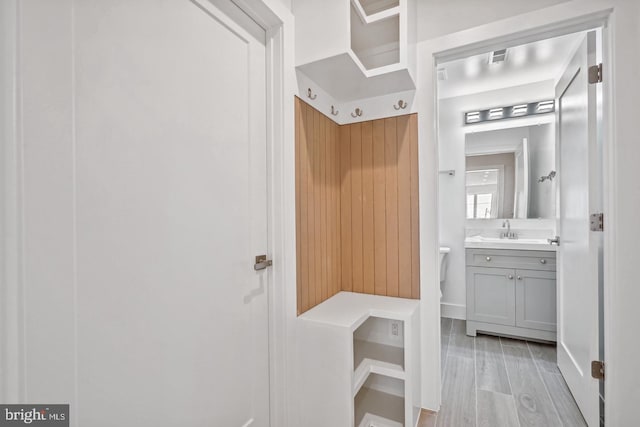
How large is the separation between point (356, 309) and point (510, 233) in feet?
7.88

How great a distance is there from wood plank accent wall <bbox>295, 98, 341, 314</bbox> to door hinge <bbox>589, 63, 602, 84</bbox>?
1.36 meters

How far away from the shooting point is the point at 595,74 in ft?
4.96

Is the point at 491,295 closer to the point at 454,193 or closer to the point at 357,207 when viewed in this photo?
the point at 454,193

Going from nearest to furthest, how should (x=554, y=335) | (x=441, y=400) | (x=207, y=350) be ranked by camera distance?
(x=207, y=350), (x=441, y=400), (x=554, y=335)

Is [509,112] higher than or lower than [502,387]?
higher

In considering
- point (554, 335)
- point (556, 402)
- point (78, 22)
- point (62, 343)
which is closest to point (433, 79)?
point (78, 22)

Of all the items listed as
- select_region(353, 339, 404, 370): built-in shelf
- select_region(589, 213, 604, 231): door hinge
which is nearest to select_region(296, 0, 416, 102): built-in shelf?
select_region(589, 213, 604, 231): door hinge

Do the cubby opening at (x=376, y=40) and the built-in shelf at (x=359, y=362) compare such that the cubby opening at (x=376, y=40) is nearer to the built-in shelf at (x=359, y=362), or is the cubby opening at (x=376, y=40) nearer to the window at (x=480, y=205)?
the built-in shelf at (x=359, y=362)

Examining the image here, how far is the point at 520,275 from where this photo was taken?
269 cm

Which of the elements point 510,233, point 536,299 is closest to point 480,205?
point 510,233

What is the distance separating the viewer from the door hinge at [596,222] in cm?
145

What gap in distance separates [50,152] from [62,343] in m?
0.45

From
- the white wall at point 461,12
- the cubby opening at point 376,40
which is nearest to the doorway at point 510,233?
the white wall at point 461,12

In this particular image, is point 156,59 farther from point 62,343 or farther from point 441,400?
point 441,400
